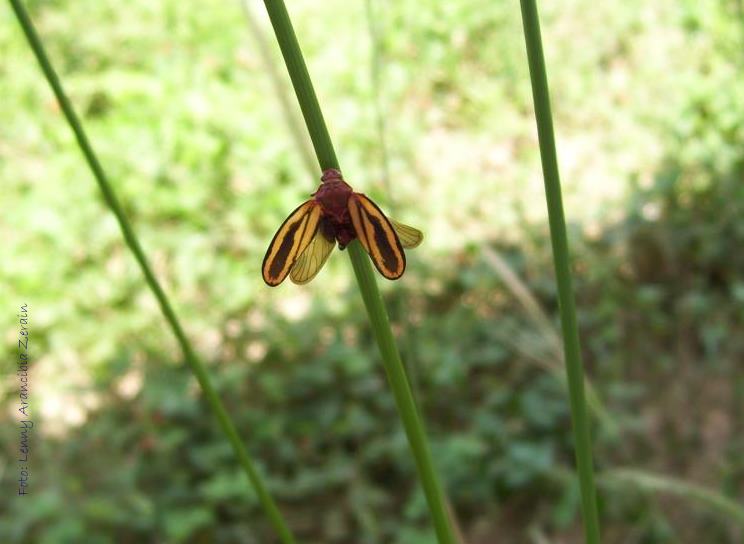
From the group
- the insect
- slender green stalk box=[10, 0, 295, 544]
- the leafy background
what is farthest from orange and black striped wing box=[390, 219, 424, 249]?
the leafy background

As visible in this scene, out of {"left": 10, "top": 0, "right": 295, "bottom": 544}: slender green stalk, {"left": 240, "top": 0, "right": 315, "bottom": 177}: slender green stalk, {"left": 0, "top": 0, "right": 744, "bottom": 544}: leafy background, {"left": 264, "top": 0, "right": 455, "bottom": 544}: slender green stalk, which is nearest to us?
{"left": 264, "top": 0, "right": 455, "bottom": 544}: slender green stalk

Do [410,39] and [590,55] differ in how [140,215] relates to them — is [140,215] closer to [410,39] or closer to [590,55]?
[410,39]

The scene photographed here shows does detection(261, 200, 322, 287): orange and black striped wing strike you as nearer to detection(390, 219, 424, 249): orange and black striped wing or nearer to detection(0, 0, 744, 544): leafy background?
detection(390, 219, 424, 249): orange and black striped wing

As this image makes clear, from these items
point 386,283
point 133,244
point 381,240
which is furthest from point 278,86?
point 386,283

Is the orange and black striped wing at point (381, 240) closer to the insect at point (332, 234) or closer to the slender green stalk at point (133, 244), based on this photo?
the insect at point (332, 234)

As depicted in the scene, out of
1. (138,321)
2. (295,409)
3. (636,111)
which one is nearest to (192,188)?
(138,321)

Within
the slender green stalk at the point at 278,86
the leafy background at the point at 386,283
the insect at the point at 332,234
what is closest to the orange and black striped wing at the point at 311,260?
the insect at the point at 332,234

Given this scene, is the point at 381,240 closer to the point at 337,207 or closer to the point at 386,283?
the point at 337,207

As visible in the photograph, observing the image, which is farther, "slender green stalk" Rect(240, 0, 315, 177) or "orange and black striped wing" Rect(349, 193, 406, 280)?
"slender green stalk" Rect(240, 0, 315, 177)
